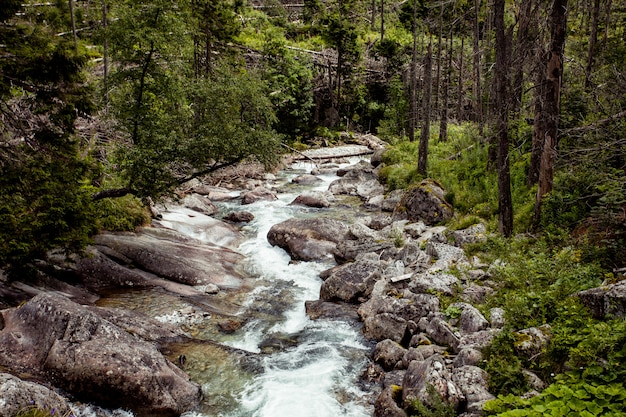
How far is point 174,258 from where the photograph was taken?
45.2ft

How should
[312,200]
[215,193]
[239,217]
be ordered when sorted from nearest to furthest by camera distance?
[239,217]
[312,200]
[215,193]

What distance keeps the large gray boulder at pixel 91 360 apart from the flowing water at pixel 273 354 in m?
0.76

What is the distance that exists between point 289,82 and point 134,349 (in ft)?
119

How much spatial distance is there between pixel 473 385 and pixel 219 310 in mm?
7205

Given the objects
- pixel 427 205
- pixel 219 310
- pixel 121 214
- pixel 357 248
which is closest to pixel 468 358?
pixel 219 310

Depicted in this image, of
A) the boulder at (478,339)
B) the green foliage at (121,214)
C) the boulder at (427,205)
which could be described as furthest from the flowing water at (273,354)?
the boulder at (427,205)

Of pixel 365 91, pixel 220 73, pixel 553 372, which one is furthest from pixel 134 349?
pixel 365 91

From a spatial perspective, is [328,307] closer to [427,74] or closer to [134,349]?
[134,349]

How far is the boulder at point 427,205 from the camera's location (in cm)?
1698

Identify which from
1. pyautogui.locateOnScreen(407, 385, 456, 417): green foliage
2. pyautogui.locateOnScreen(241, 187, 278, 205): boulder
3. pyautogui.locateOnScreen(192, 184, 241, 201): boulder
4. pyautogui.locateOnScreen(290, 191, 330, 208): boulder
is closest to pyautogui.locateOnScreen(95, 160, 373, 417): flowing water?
pyautogui.locateOnScreen(407, 385, 456, 417): green foliage

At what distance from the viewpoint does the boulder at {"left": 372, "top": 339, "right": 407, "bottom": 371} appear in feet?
29.1

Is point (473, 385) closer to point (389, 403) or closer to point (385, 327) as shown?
point (389, 403)

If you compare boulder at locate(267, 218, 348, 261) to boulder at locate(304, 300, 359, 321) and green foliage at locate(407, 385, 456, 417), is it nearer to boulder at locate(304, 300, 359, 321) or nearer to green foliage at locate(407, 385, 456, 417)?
boulder at locate(304, 300, 359, 321)

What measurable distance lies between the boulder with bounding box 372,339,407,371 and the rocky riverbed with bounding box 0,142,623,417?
0.02 m
